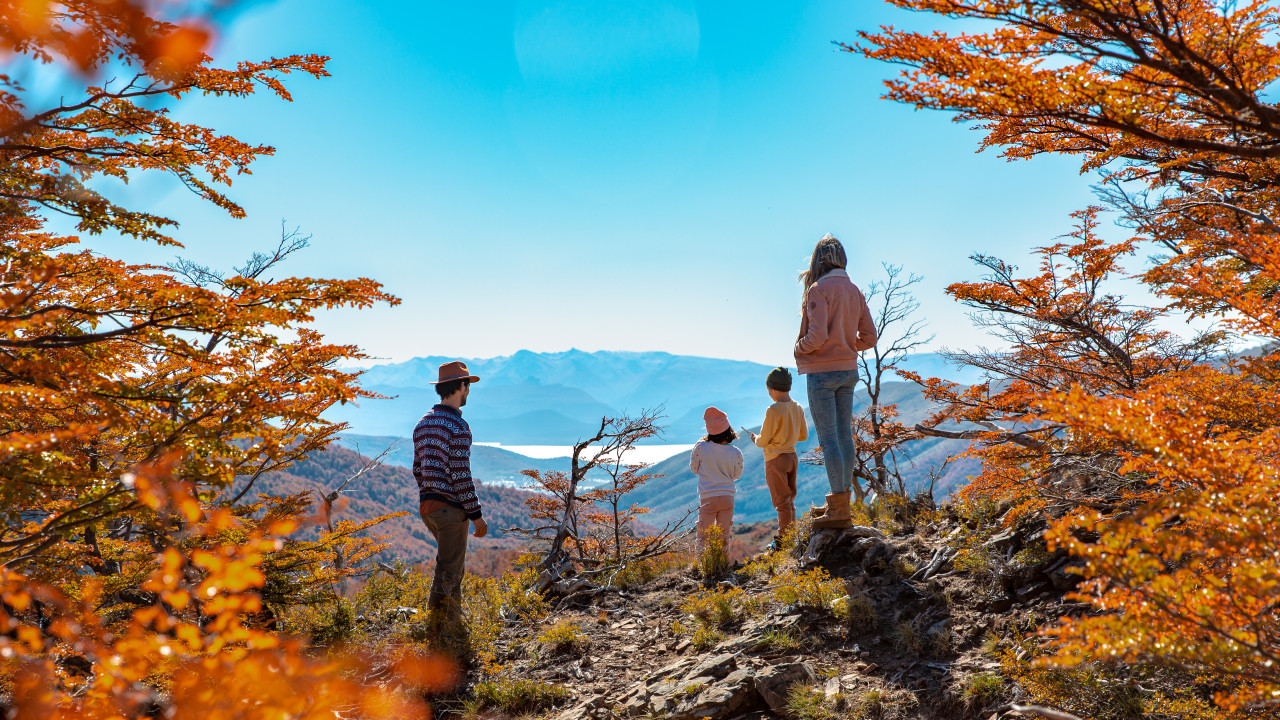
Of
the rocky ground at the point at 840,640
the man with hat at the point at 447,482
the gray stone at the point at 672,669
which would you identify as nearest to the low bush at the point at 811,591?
the rocky ground at the point at 840,640

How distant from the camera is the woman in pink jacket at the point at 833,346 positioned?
510cm

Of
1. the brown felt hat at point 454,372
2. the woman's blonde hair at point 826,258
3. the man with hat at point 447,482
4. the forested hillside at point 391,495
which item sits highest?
the woman's blonde hair at point 826,258

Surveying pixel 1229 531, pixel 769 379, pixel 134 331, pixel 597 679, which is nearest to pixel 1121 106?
pixel 1229 531

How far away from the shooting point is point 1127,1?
238 centimetres

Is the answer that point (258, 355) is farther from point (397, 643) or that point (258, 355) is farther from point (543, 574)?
point (543, 574)

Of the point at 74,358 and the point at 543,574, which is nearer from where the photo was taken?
the point at 74,358

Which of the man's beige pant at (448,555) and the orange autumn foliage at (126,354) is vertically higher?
the orange autumn foliage at (126,354)

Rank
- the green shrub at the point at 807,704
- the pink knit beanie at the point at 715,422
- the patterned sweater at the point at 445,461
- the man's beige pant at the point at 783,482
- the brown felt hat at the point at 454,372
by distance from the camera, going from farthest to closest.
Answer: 1. the pink knit beanie at the point at 715,422
2. the man's beige pant at the point at 783,482
3. the brown felt hat at the point at 454,372
4. the patterned sweater at the point at 445,461
5. the green shrub at the point at 807,704

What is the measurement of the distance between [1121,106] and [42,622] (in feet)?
32.6

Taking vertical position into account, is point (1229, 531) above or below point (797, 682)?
above

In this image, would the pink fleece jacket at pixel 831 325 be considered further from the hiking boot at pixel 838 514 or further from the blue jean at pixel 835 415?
the hiking boot at pixel 838 514

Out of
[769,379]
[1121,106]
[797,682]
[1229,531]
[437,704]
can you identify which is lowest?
[437,704]

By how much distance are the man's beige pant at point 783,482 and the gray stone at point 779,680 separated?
3091mm

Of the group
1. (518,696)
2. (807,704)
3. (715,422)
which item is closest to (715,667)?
(807,704)
